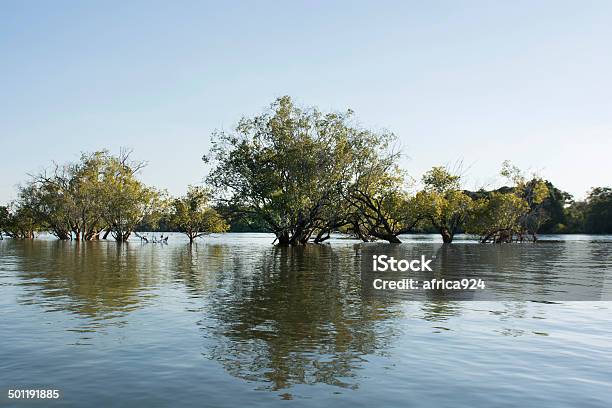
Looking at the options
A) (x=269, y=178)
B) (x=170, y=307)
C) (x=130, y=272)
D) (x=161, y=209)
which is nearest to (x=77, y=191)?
(x=161, y=209)

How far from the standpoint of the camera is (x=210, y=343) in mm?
15406

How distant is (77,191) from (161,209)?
1653cm

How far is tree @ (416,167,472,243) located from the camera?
96062mm

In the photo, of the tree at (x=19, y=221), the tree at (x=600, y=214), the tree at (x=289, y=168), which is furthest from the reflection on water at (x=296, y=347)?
the tree at (x=600, y=214)

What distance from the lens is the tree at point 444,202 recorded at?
96.1 metres

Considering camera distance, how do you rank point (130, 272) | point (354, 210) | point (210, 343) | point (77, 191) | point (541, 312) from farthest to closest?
point (77, 191)
point (354, 210)
point (130, 272)
point (541, 312)
point (210, 343)

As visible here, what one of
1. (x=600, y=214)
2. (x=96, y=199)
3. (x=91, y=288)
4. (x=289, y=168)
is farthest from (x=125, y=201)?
(x=600, y=214)

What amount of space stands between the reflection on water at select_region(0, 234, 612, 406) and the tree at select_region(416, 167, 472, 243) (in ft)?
230

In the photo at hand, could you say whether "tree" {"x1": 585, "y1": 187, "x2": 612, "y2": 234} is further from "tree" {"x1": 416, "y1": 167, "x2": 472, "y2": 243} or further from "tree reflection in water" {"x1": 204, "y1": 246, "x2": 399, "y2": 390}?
"tree reflection in water" {"x1": 204, "y1": 246, "x2": 399, "y2": 390}

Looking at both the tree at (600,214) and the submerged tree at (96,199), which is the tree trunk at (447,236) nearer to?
the submerged tree at (96,199)

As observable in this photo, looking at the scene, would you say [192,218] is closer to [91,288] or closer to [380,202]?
[380,202]

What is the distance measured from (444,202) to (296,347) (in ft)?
286

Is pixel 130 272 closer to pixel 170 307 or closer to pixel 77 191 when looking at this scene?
pixel 170 307

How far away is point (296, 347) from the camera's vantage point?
14977 mm
